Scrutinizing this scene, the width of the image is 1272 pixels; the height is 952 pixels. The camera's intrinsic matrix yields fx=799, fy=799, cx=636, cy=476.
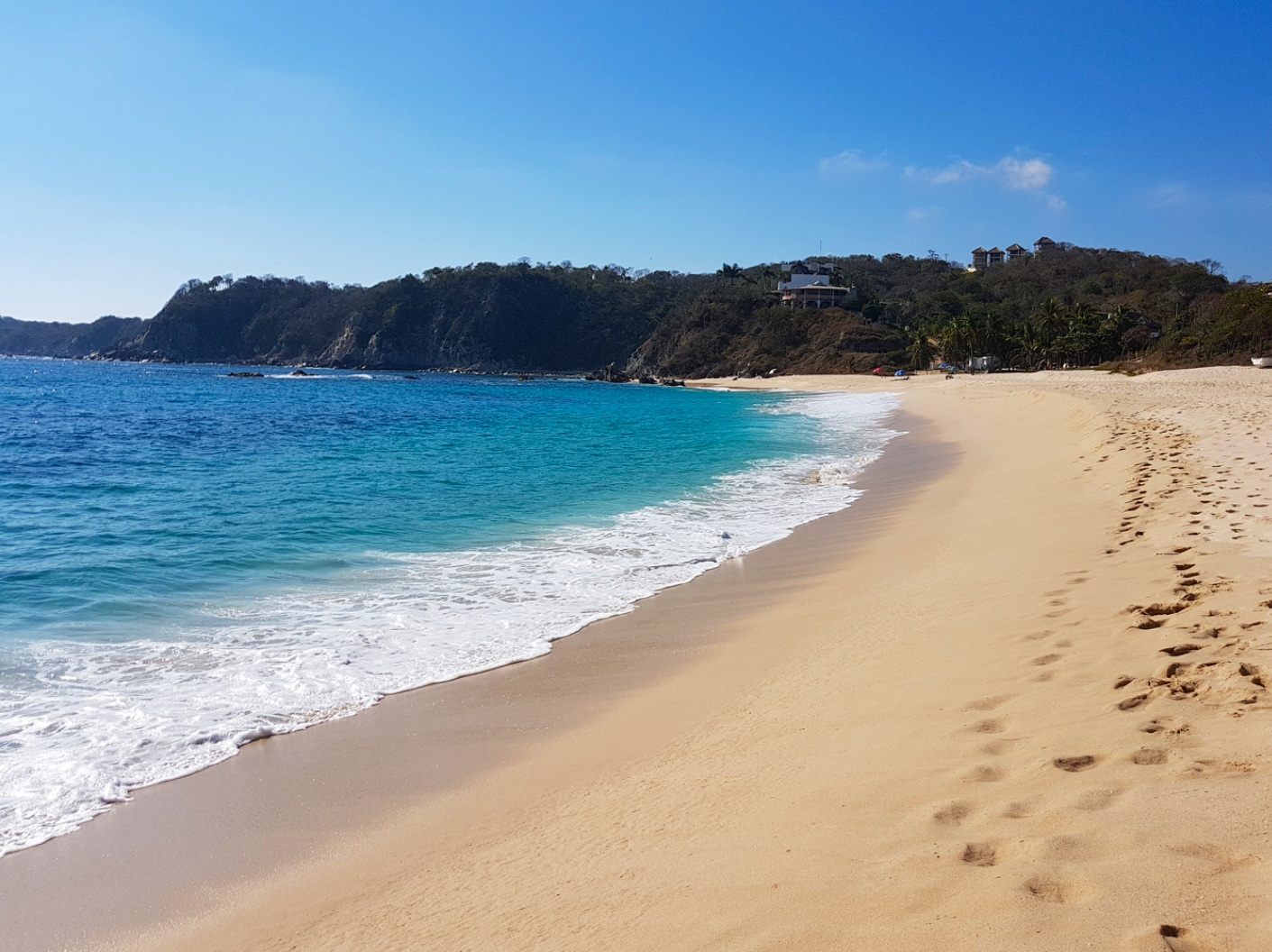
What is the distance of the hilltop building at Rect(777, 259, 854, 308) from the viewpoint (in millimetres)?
127500

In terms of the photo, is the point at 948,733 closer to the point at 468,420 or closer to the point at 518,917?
the point at 518,917

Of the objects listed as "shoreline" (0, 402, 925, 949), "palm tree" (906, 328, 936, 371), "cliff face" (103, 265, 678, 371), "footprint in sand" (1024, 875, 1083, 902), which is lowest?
"shoreline" (0, 402, 925, 949)

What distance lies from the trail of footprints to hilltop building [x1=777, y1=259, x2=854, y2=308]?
124 m

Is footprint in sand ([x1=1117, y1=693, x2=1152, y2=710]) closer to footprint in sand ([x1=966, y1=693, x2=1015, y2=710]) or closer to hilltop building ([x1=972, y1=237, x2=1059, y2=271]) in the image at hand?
footprint in sand ([x1=966, y1=693, x2=1015, y2=710])

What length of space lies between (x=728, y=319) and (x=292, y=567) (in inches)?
4622

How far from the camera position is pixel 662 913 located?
2.96 meters

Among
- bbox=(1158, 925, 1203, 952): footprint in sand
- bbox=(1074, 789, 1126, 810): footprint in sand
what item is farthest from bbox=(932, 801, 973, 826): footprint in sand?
bbox=(1158, 925, 1203, 952): footprint in sand

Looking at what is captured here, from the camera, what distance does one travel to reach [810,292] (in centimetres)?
12744

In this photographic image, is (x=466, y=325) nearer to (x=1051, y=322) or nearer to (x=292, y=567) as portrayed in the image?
(x=1051, y=322)

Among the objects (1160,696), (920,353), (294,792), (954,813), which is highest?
(920,353)

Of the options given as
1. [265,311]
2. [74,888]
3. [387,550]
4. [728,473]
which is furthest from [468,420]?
[265,311]

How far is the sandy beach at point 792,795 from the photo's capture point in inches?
107

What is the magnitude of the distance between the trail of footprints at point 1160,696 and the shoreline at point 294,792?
293cm

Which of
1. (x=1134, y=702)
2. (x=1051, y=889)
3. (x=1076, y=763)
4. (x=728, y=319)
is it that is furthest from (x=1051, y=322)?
(x=1051, y=889)
